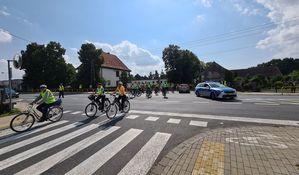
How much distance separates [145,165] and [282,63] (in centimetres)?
11559

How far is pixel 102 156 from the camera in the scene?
216 inches

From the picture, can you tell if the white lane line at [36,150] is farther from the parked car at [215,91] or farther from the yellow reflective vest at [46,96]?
the parked car at [215,91]

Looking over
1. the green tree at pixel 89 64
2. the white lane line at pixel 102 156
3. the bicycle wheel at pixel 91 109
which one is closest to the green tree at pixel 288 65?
the green tree at pixel 89 64

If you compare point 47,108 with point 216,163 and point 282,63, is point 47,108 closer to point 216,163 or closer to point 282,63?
point 216,163

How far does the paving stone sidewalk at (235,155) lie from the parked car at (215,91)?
38.8 feet

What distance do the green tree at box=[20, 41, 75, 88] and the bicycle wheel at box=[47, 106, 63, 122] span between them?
49.6 m

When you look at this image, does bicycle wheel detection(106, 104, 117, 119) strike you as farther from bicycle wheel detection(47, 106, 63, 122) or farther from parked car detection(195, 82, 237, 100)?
parked car detection(195, 82, 237, 100)

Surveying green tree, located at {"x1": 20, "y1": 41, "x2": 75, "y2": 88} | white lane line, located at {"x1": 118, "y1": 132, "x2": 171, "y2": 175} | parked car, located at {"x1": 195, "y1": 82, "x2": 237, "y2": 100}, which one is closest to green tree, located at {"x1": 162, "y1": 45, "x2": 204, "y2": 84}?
green tree, located at {"x1": 20, "y1": 41, "x2": 75, "y2": 88}

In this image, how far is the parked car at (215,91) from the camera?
18.9 m

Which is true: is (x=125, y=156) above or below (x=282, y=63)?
→ below

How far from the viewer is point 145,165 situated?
15.9 ft

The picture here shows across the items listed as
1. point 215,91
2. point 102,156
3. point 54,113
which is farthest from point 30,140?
point 215,91

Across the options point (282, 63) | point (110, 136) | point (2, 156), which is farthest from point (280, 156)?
point (282, 63)

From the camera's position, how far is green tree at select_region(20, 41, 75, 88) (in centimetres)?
5701
